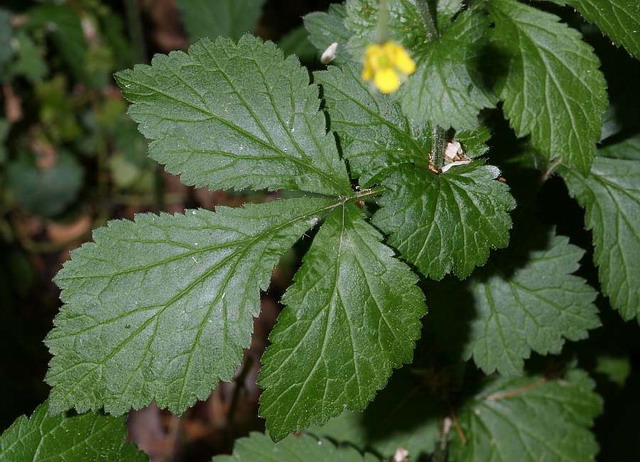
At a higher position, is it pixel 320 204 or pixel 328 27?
pixel 328 27

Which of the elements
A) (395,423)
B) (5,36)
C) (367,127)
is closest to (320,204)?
(367,127)

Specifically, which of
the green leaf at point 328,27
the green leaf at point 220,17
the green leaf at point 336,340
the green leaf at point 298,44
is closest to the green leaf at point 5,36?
the green leaf at point 220,17

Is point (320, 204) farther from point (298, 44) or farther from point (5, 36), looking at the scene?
point (5, 36)

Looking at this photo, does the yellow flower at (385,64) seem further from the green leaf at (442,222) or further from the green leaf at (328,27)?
the green leaf at (328,27)

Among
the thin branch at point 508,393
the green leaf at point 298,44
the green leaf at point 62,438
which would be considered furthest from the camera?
the green leaf at point 298,44

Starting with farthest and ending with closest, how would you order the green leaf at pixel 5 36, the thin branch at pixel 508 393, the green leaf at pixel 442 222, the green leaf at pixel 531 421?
the green leaf at pixel 5 36 → the thin branch at pixel 508 393 → the green leaf at pixel 531 421 → the green leaf at pixel 442 222

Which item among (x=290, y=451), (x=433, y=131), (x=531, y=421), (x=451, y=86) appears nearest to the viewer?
(x=451, y=86)

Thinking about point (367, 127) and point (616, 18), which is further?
point (367, 127)

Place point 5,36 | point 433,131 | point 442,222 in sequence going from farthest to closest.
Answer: point 5,36, point 433,131, point 442,222
